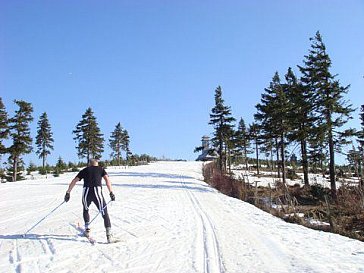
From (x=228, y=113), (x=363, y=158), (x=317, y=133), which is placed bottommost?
(x=363, y=158)

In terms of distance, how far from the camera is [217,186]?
25.2 m

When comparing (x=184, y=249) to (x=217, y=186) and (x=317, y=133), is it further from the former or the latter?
(x=317, y=133)

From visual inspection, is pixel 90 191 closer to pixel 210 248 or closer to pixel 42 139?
pixel 210 248

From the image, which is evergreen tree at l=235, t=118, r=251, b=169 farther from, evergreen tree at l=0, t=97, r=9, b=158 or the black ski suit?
the black ski suit

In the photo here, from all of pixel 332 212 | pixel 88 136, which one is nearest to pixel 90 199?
pixel 332 212

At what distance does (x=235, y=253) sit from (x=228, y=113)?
37322 mm

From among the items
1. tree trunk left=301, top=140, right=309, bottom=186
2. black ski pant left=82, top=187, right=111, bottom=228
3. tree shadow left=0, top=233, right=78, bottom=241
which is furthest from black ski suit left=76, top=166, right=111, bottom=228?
tree trunk left=301, top=140, right=309, bottom=186

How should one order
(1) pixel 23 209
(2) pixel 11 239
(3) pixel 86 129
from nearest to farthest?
1. (2) pixel 11 239
2. (1) pixel 23 209
3. (3) pixel 86 129

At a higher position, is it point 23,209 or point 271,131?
point 271,131

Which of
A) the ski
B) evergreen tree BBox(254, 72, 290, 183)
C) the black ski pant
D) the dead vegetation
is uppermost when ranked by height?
evergreen tree BBox(254, 72, 290, 183)

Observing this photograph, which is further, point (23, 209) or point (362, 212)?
point (23, 209)

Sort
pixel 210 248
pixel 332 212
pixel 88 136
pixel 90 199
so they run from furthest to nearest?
pixel 88 136, pixel 332 212, pixel 90 199, pixel 210 248

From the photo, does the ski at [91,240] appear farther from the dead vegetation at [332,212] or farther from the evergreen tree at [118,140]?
the evergreen tree at [118,140]

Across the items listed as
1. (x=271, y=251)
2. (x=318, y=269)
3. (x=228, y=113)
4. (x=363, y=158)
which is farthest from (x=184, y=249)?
(x=228, y=113)
